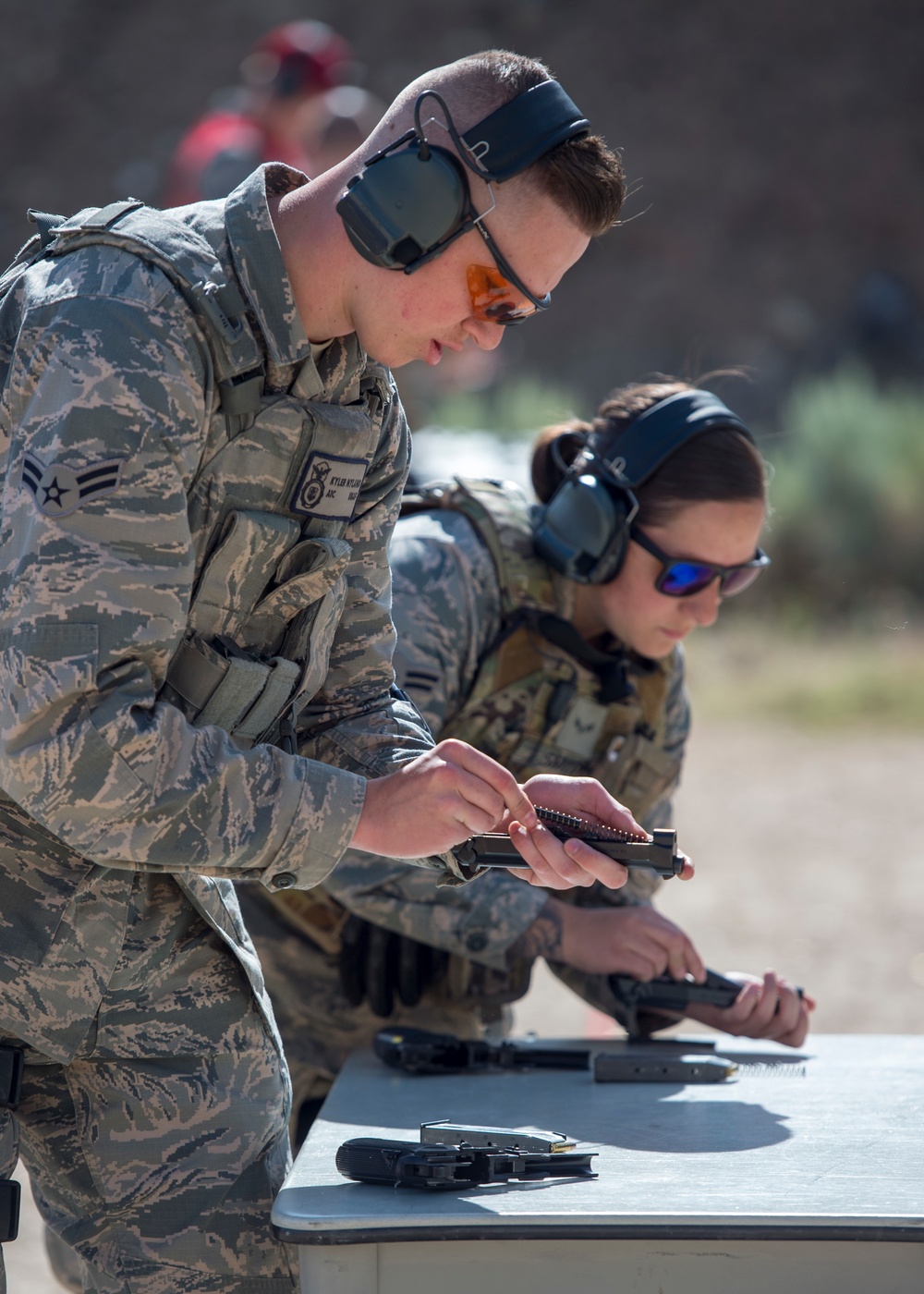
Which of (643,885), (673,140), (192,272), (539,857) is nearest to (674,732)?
(643,885)

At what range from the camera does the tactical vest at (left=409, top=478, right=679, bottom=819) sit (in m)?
2.88

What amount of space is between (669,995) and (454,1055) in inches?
16.9

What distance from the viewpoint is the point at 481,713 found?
9.43ft

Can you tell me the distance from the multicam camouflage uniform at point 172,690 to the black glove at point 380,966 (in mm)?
749

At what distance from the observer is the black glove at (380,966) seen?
2777mm

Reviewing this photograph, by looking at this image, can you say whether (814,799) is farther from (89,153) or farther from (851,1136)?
(89,153)

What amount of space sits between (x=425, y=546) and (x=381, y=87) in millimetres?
21723

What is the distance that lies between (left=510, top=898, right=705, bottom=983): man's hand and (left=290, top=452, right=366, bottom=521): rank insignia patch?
41.0 inches

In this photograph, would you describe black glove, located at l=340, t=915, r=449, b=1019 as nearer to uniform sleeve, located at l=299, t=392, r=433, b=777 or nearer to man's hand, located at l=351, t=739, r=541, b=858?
uniform sleeve, located at l=299, t=392, r=433, b=777

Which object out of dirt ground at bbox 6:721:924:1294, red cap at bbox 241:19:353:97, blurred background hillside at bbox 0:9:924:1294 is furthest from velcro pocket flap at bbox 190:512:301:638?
blurred background hillside at bbox 0:9:924:1294

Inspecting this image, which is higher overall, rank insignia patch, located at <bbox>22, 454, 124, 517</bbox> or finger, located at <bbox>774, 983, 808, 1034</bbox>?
rank insignia patch, located at <bbox>22, 454, 124, 517</bbox>

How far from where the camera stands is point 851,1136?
1.99m

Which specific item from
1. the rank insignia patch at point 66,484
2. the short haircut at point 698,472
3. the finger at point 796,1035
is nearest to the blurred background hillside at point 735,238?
the short haircut at point 698,472

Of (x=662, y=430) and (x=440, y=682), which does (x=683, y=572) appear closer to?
(x=662, y=430)
